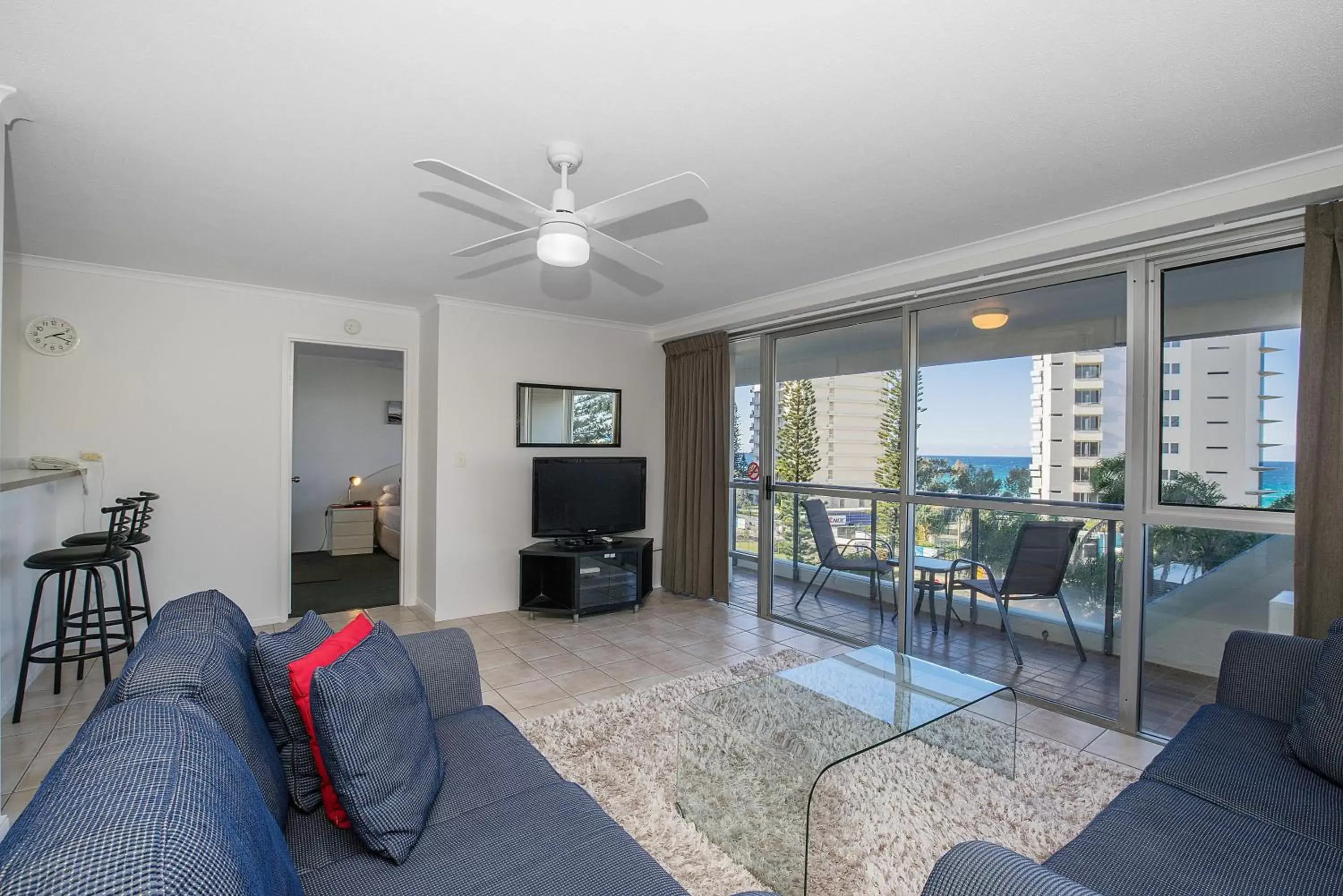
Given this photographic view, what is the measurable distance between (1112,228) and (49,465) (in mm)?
5583

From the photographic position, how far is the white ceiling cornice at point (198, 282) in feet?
12.4

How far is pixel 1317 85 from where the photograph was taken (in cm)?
189

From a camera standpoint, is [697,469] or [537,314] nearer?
[537,314]

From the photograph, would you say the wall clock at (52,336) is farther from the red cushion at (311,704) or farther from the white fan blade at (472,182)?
the red cushion at (311,704)

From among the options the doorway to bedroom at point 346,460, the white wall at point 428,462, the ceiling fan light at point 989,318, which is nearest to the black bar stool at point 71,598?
the white wall at point 428,462

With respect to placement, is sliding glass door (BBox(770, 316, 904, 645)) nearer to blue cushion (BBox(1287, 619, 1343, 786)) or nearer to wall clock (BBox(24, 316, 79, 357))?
blue cushion (BBox(1287, 619, 1343, 786))

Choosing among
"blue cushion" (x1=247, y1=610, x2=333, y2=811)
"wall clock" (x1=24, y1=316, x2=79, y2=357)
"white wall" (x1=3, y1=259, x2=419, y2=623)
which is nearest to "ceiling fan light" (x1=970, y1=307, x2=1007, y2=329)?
"blue cushion" (x1=247, y1=610, x2=333, y2=811)

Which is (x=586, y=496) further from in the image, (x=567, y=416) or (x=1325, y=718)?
(x=1325, y=718)

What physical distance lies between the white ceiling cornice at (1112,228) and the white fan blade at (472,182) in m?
2.36

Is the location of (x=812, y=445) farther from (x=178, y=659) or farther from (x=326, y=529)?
(x=326, y=529)

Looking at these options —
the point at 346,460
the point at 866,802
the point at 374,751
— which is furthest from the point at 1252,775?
the point at 346,460

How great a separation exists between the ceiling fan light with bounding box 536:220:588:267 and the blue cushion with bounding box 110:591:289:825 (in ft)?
4.78

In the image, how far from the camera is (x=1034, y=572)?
3482mm

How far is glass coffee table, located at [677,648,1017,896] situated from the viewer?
6.54 ft
